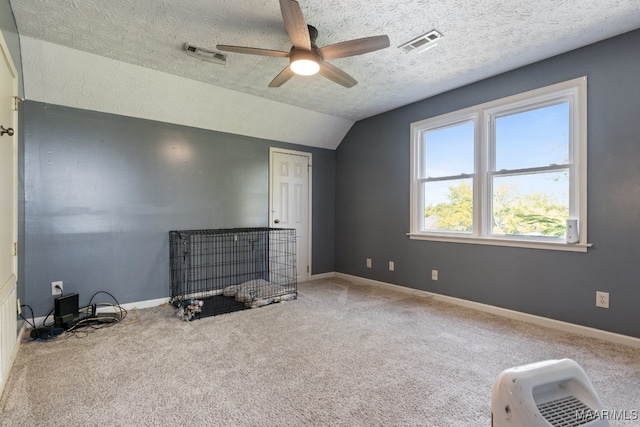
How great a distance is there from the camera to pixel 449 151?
3881 millimetres

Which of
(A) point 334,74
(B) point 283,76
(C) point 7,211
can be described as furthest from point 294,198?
(C) point 7,211

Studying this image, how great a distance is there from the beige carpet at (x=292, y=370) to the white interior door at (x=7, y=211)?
0.23 metres

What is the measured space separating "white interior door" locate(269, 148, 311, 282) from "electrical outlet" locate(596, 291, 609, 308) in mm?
3534

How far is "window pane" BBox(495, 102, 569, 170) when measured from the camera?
2953 mm

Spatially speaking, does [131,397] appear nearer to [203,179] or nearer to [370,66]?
[203,179]

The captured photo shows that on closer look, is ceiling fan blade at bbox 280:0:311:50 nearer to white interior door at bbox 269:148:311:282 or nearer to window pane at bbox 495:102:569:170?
window pane at bbox 495:102:569:170

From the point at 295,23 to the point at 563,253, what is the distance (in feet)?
10.0

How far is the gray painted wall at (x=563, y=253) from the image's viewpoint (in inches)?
101

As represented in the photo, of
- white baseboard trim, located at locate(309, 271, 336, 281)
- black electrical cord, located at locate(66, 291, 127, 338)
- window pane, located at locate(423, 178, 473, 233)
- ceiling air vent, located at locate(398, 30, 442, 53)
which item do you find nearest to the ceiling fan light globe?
ceiling air vent, located at locate(398, 30, 442, 53)

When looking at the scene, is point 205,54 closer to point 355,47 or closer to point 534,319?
point 355,47

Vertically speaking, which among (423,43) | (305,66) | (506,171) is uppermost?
(423,43)

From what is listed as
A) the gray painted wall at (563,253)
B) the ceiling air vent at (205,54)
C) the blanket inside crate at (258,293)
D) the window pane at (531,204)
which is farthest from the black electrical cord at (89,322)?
the window pane at (531,204)

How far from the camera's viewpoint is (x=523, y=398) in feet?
2.70

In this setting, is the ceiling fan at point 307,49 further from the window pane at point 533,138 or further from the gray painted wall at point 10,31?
the window pane at point 533,138
